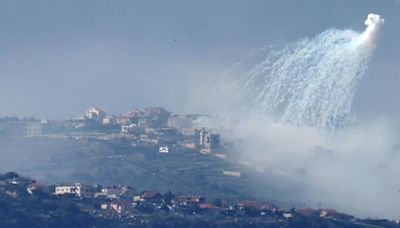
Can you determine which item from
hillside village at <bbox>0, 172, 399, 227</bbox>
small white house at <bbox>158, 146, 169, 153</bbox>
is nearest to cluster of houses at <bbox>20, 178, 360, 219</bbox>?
hillside village at <bbox>0, 172, 399, 227</bbox>

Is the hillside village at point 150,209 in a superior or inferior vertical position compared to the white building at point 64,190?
inferior

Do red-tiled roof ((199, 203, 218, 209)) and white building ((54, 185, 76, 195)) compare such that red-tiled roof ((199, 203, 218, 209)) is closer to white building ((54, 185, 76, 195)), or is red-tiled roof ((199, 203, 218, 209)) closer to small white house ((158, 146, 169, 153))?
white building ((54, 185, 76, 195))

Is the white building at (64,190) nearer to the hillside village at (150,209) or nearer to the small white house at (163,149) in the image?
the hillside village at (150,209)

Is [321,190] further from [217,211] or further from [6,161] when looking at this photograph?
[6,161]

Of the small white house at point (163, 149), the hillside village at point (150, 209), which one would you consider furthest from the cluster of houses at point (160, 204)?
the small white house at point (163, 149)

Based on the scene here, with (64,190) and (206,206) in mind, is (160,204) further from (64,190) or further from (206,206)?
(64,190)

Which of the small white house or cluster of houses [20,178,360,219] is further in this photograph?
the small white house

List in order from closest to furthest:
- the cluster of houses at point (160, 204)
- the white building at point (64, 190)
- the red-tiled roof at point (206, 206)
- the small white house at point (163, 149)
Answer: the cluster of houses at point (160, 204) < the red-tiled roof at point (206, 206) < the white building at point (64, 190) < the small white house at point (163, 149)

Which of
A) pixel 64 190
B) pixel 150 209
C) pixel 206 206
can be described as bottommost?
pixel 150 209

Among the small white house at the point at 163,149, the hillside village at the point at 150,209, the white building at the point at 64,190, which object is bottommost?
the hillside village at the point at 150,209

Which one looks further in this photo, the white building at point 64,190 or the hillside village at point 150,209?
the white building at point 64,190

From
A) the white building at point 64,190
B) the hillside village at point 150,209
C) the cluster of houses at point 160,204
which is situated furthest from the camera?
the white building at point 64,190

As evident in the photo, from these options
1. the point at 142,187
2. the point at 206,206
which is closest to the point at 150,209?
the point at 206,206
